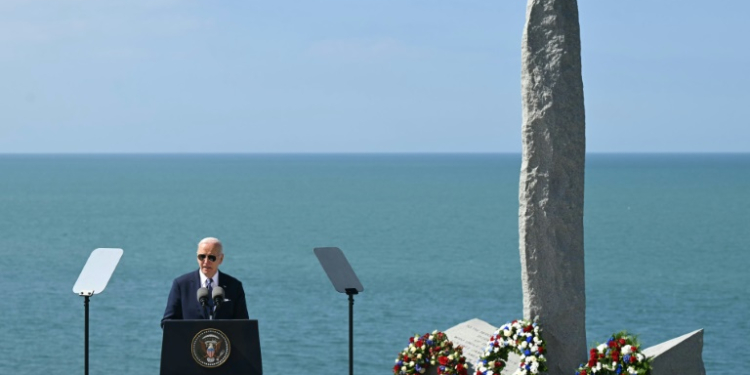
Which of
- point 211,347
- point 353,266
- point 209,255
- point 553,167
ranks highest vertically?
point 553,167

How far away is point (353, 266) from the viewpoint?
41.0 meters

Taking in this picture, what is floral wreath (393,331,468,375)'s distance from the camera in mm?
10141

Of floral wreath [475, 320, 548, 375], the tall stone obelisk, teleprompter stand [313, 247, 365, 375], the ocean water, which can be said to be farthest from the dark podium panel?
the ocean water

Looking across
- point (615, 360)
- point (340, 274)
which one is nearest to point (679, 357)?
point (615, 360)

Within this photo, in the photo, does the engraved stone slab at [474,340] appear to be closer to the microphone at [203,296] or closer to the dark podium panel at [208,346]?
the dark podium panel at [208,346]

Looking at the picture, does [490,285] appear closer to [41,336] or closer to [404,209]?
[41,336]

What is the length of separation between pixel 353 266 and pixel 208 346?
110 feet

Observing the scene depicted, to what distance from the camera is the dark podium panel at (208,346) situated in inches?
289

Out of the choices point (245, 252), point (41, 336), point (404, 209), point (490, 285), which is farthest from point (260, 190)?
point (41, 336)

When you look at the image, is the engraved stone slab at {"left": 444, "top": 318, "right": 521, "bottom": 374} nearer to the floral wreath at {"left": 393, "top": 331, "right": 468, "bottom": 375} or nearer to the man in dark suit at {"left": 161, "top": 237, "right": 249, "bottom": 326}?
the floral wreath at {"left": 393, "top": 331, "right": 468, "bottom": 375}

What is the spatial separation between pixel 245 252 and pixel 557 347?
122 feet

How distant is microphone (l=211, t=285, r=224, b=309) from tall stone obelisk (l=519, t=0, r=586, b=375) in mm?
2883

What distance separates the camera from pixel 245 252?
46125 millimetres

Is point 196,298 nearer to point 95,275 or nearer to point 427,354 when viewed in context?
point 95,275
